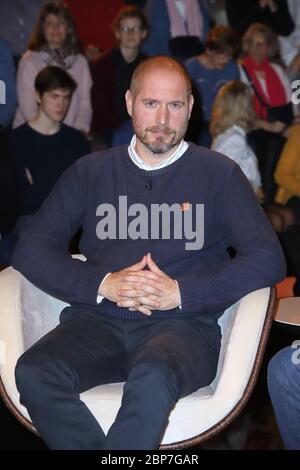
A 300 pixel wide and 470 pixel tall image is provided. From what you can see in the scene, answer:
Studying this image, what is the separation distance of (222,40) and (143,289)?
12.8 feet

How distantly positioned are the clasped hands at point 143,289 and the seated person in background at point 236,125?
3.02 meters

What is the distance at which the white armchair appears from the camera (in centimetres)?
231

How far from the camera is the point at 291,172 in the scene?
5602 millimetres

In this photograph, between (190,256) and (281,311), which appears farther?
(281,311)

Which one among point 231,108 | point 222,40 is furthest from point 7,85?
point 222,40

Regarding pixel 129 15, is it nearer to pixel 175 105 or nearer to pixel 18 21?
pixel 18 21

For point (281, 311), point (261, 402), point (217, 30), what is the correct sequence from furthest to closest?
1. point (217, 30)
2. point (281, 311)
3. point (261, 402)

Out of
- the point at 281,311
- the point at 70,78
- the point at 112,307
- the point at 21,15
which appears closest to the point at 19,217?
the point at 70,78

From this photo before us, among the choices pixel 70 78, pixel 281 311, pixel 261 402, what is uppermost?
pixel 70 78

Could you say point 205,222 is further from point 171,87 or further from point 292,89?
point 292,89

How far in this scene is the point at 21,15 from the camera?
560 centimetres

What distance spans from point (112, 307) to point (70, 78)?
3029mm

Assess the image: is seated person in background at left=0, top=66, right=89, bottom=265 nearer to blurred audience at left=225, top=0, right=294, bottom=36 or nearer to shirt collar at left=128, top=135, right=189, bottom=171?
blurred audience at left=225, top=0, right=294, bottom=36

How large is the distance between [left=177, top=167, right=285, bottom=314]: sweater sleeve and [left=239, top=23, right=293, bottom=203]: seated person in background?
129 inches
